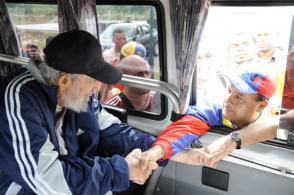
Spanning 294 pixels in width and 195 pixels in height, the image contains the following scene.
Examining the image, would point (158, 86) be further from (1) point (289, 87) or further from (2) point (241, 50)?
(1) point (289, 87)

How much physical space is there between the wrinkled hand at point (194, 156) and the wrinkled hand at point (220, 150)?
2 cm

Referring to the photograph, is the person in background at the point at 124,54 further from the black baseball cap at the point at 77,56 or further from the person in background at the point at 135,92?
the black baseball cap at the point at 77,56

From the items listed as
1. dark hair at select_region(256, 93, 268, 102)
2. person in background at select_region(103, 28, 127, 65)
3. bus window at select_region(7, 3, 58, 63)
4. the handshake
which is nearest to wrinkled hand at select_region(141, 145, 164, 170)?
the handshake

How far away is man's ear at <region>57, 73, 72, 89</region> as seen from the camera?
1638mm

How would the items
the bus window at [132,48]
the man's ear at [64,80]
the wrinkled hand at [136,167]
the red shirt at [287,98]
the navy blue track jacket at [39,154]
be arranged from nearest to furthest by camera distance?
1. the navy blue track jacket at [39,154]
2. the man's ear at [64,80]
3. the wrinkled hand at [136,167]
4. the red shirt at [287,98]
5. the bus window at [132,48]

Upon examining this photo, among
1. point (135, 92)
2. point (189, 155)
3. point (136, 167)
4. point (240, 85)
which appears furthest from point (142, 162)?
point (135, 92)

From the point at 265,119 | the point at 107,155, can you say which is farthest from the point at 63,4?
the point at 265,119

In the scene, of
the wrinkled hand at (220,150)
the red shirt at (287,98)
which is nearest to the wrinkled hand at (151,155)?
the wrinkled hand at (220,150)

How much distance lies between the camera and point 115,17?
8.34ft

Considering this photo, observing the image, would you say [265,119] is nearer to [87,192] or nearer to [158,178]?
[158,178]

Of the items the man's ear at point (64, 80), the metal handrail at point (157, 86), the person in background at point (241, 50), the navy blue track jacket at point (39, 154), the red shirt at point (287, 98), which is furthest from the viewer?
the metal handrail at point (157, 86)

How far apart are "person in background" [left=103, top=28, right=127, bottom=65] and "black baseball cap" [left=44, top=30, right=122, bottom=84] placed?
3.07 feet

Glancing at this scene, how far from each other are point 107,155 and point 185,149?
0.56 metres

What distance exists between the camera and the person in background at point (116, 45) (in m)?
2.60
